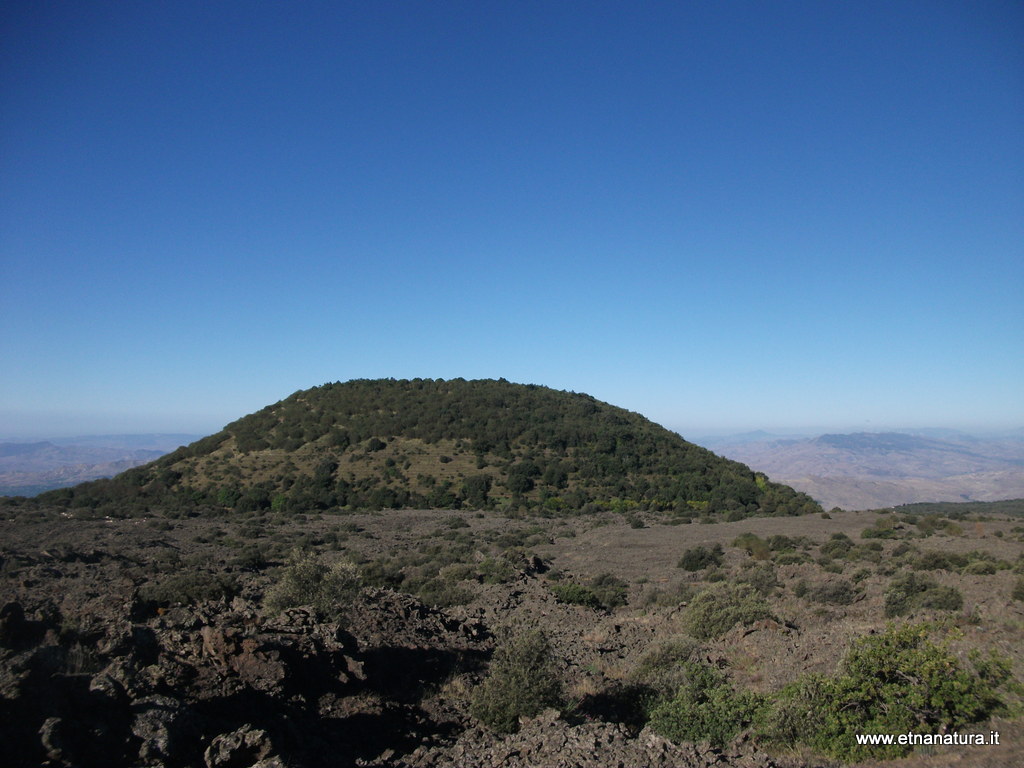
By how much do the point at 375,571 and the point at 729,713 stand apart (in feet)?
47.5

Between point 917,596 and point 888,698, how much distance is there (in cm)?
792

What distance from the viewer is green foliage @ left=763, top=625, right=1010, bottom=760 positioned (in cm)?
617

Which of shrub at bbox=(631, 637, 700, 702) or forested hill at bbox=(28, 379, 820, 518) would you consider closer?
shrub at bbox=(631, 637, 700, 702)

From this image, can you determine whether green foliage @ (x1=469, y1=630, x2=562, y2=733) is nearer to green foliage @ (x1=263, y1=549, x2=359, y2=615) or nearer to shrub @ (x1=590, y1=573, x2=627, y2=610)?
green foliage @ (x1=263, y1=549, x2=359, y2=615)

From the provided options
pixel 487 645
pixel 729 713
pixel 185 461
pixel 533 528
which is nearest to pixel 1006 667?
pixel 729 713

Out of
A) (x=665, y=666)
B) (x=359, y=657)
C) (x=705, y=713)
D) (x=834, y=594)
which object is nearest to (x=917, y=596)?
(x=834, y=594)

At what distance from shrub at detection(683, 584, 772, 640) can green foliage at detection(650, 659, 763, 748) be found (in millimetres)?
3724

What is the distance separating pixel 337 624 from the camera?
36.0ft

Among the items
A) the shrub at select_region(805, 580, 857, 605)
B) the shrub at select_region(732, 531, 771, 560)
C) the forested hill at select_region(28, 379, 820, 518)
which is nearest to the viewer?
the shrub at select_region(805, 580, 857, 605)

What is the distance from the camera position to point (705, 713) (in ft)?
23.7

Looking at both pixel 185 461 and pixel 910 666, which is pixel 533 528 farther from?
pixel 185 461

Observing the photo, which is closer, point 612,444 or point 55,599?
point 55,599

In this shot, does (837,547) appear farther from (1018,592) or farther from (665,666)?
(665,666)

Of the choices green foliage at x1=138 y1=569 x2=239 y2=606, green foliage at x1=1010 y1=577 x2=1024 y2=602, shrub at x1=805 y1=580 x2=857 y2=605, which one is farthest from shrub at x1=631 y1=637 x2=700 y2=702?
green foliage at x1=138 y1=569 x2=239 y2=606
